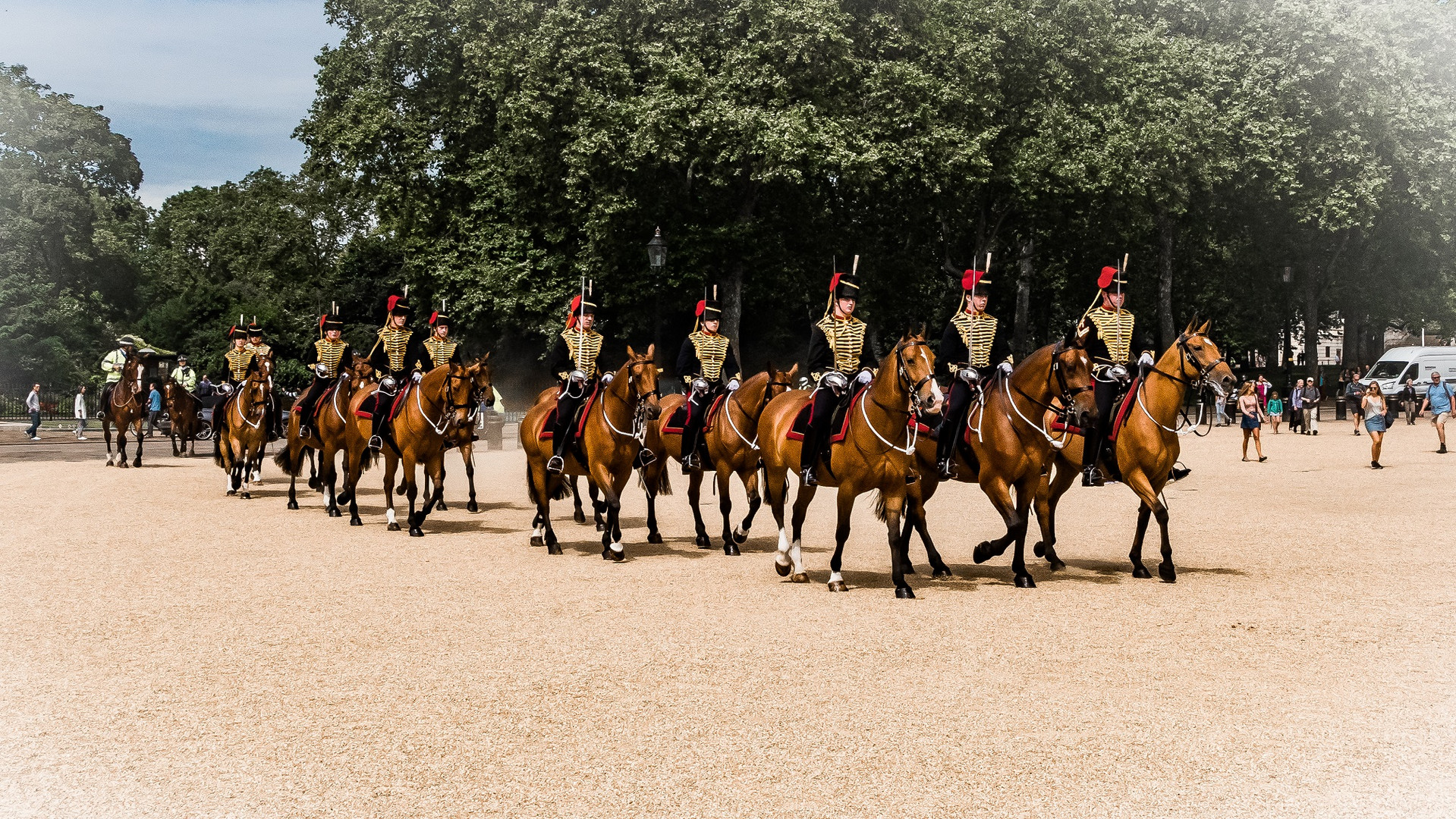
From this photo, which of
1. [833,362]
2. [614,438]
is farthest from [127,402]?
[833,362]

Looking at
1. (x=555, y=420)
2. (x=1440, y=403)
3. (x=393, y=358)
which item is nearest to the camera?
(x=555, y=420)

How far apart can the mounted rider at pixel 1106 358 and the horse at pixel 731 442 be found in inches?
129

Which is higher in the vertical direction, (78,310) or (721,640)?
(78,310)

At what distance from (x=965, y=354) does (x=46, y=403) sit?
56955mm

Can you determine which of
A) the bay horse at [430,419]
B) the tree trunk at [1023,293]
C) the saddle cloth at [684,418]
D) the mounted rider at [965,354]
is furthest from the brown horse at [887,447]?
the tree trunk at [1023,293]

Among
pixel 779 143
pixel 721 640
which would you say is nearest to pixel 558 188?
pixel 779 143

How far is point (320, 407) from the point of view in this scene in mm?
20781

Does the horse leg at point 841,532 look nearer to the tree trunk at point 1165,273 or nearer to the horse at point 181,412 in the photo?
the horse at point 181,412

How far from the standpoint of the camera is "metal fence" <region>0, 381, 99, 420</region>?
196 feet

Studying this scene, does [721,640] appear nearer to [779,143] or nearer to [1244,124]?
[779,143]

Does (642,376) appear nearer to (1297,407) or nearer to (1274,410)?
(1297,407)

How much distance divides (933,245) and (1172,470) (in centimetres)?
3955

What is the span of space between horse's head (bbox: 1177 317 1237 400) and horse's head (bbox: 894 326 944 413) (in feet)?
11.6

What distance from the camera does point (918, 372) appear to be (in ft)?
38.6
